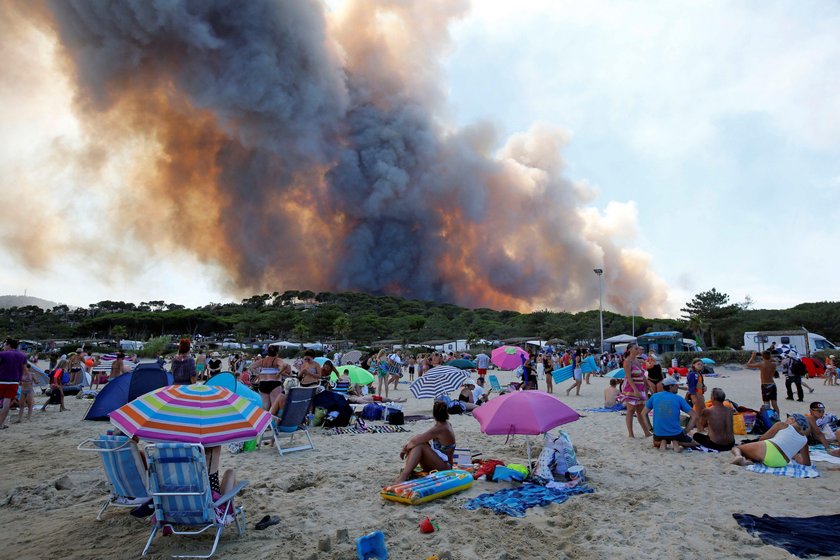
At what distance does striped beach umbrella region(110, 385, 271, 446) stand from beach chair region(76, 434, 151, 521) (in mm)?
215

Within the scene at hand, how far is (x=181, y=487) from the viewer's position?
3.00m

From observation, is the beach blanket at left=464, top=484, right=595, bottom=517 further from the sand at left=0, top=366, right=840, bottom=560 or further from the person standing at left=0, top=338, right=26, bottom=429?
the person standing at left=0, top=338, right=26, bottom=429

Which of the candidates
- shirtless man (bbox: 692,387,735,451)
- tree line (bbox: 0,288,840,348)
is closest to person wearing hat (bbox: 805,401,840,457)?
shirtless man (bbox: 692,387,735,451)

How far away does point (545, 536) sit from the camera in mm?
3451

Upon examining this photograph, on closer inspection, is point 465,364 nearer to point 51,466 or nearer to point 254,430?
point 51,466

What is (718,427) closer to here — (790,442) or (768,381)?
(790,442)

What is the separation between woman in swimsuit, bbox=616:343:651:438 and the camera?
6.91m

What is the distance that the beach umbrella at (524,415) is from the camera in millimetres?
4484

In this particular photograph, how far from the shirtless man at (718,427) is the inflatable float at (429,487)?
3319mm

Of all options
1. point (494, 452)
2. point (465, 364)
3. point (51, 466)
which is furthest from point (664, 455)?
point (465, 364)

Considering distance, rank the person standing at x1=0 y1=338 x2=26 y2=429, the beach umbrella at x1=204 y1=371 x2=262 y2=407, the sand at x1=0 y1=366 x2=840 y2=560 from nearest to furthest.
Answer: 1. the sand at x1=0 y1=366 x2=840 y2=560
2. the person standing at x1=0 y1=338 x2=26 y2=429
3. the beach umbrella at x1=204 y1=371 x2=262 y2=407

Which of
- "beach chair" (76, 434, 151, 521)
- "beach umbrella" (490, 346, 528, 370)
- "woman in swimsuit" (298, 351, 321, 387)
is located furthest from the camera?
"beach umbrella" (490, 346, 528, 370)

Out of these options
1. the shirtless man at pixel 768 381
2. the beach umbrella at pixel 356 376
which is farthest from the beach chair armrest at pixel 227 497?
the shirtless man at pixel 768 381

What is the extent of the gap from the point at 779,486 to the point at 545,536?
2.61 meters
